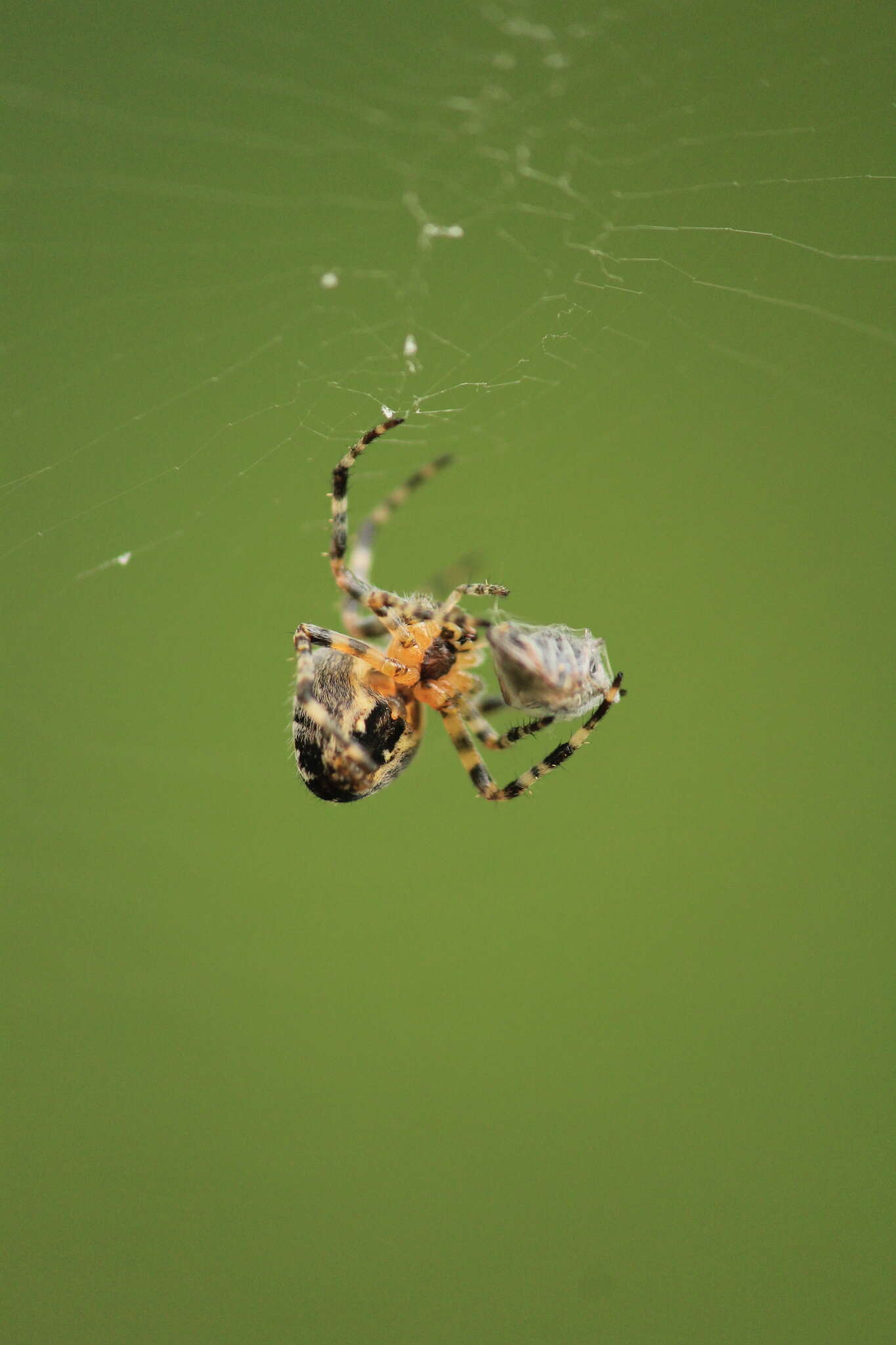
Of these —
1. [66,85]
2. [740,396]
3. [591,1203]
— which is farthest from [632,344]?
[591,1203]

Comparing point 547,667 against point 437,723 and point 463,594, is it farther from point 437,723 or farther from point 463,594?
point 437,723

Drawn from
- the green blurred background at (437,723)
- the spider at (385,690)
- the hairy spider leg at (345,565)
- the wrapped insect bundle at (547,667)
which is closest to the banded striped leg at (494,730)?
the spider at (385,690)

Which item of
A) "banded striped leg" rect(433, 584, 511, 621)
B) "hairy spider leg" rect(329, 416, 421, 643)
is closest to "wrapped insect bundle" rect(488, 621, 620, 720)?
"banded striped leg" rect(433, 584, 511, 621)

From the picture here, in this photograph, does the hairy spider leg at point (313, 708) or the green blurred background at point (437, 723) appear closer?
the hairy spider leg at point (313, 708)

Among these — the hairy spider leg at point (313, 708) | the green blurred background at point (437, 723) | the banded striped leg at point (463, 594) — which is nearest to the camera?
the banded striped leg at point (463, 594)

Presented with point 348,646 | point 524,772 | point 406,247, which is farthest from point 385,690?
point 406,247

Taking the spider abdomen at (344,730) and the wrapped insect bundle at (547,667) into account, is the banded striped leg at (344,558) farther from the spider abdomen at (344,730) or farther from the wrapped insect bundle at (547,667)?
the wrapped insect bundle at (547,667)

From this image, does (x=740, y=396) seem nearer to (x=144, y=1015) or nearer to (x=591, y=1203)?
(x=591, y=1203)
